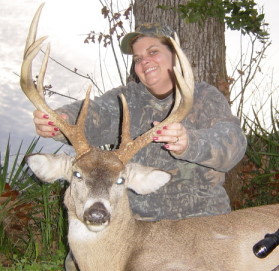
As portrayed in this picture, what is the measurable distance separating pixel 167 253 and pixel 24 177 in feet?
12.7

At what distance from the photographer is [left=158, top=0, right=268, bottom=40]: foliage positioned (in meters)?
6.68

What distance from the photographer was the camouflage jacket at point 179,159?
486cm

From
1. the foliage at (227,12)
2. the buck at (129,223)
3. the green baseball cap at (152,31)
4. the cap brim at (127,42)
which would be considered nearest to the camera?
the buck at (129,223)

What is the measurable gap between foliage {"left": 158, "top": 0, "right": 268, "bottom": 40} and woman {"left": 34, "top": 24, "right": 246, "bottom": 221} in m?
1.39

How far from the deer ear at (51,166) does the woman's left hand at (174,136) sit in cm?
84

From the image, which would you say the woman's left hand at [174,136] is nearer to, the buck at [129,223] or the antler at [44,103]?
the buck at [129,223]

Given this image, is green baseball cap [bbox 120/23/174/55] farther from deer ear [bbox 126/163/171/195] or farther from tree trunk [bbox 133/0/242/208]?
deer ear [bbox 126/163/171/195]

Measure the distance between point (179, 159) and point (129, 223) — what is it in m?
1.07

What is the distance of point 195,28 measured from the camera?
22.3 ft

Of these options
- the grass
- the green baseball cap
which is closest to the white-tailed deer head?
the green baseball cap

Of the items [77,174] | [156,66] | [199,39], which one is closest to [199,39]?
[199,39]

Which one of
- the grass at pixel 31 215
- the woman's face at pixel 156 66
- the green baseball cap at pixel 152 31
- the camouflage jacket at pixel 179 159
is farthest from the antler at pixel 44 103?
the grass at pixel 31 215

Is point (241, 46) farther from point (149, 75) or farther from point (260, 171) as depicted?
point (149, 75)

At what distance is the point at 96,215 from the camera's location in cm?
357
